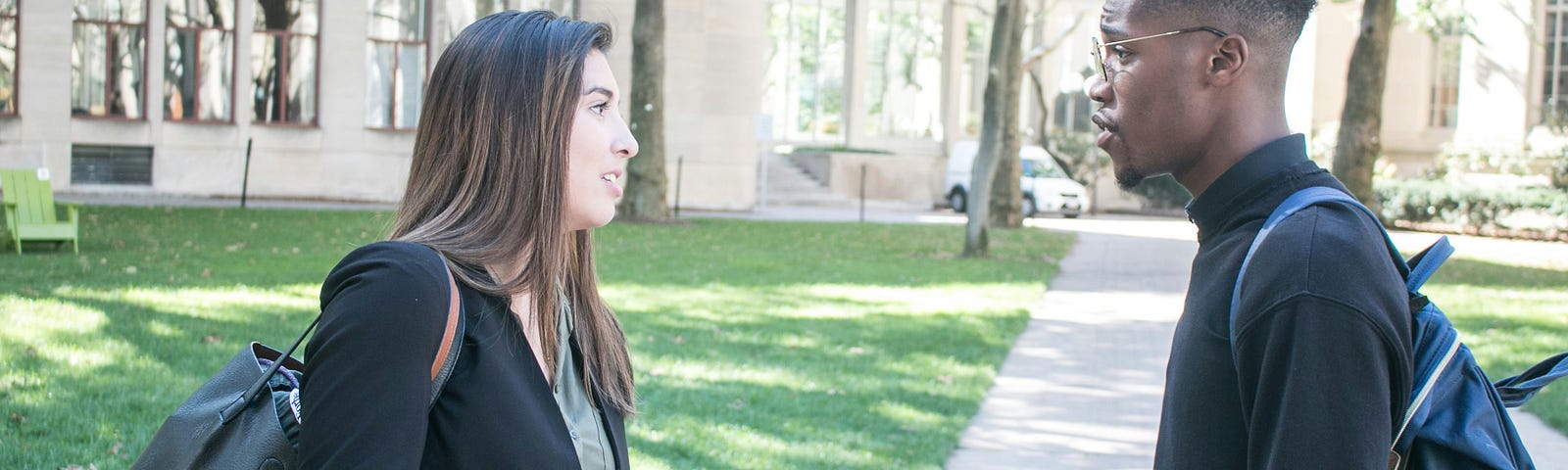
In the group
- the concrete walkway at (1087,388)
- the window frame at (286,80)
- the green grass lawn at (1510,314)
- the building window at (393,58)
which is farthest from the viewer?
the building window at (393,58)

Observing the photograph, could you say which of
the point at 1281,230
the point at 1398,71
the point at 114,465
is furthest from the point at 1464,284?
the point at 1398,71

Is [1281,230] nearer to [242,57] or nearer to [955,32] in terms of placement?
[242,57]

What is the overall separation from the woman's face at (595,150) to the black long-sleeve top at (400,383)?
341 mm

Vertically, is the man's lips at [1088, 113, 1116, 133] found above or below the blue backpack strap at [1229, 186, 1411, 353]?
above

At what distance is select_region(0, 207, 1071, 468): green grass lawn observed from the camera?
21.4ft

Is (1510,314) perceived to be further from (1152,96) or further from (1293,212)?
(1293,212)

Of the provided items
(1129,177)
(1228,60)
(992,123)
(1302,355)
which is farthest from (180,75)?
(1302,355)

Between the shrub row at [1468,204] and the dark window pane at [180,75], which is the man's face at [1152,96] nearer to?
the dark window pane at [180,75]

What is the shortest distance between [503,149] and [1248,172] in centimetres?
114

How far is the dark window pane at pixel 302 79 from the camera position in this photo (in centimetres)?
2839

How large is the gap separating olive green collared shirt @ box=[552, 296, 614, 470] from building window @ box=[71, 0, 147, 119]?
27.2 metres

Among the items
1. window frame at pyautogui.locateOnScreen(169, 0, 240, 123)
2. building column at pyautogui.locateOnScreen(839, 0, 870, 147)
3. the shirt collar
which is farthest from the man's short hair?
building column at pyautogui.locateOnScreen(839, 0, 870, 147)

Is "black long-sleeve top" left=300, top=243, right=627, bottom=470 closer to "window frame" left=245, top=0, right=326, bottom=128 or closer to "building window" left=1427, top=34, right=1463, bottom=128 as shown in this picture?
"window frame" left=245, top=0, right=326, bottom=128

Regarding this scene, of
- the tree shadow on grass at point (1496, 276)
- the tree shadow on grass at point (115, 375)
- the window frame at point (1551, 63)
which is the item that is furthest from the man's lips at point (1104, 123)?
the window frame at point (1551, 63)
